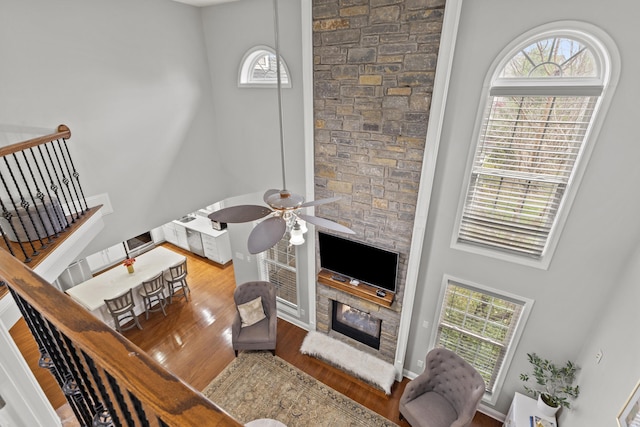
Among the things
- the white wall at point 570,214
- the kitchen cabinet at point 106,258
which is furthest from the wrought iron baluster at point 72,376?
the kitchen cabinet at point 106,258

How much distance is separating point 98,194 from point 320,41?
3.48 metres

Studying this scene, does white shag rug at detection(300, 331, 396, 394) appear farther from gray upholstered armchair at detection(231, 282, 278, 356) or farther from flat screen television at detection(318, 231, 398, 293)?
flat screen television at detection(318, 231, 398, 293)

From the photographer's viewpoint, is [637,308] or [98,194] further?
[98,194]

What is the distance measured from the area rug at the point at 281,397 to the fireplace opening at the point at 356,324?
37.3 inches

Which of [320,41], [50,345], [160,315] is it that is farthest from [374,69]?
[160,315]

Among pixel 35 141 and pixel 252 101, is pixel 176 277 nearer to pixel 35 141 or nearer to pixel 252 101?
pixel 252 101

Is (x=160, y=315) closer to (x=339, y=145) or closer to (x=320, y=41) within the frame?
(x=339, y=145)

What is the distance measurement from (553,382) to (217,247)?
7214mm

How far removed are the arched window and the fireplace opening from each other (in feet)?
12.6

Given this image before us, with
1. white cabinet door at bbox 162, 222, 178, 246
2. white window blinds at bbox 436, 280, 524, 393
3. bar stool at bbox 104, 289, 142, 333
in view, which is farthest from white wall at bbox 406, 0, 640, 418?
white cabinet door at bbox 162, 222, 178, 246

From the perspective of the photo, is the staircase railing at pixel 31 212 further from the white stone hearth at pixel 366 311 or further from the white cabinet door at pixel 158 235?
the white cabinet door at pixel 158 235

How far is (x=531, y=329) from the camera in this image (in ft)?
12.3

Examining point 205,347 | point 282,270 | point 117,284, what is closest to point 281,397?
point 205,347

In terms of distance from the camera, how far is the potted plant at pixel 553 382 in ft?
11.6
